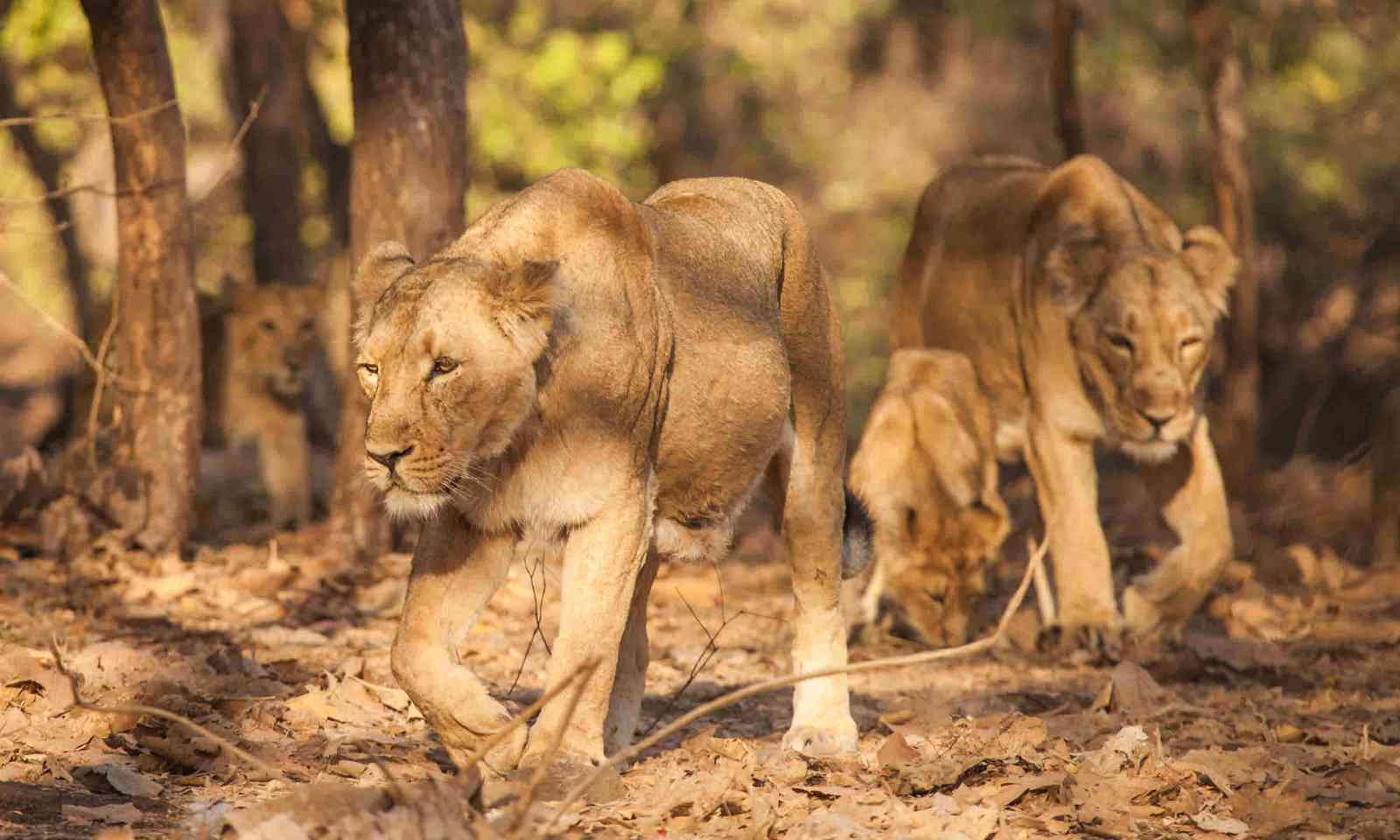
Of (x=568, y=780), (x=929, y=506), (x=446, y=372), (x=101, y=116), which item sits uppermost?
(x=101, y=116)

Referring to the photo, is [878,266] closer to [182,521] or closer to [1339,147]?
[1339,147]

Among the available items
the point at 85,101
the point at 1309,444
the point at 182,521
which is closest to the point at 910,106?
the point at 1309,444

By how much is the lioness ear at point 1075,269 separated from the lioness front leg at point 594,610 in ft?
13.2

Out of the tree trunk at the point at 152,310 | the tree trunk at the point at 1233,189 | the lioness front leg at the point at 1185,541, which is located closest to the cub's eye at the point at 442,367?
the tree trunk at the point at 152,310

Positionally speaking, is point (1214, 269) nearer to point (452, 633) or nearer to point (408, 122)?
point (408, 122)

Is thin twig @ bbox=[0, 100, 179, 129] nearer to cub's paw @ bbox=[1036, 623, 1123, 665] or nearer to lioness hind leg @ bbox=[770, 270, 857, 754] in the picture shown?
lioness hind leg @ bbox=[770, 270, 857, 754]

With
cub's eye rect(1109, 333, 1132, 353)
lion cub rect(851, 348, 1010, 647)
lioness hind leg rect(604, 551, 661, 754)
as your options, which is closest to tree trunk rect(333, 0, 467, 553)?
lion cub rect(851, 348, 1010, 647)

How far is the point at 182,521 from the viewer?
8.35 m

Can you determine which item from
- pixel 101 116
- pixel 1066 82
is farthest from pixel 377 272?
pixel 1066 82

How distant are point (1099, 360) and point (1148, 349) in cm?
26

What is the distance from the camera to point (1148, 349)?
8.05m

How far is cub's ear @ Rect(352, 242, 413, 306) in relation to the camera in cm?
475

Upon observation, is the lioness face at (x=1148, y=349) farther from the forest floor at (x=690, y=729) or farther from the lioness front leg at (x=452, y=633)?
the lioness front leg at (x=452, y=633)

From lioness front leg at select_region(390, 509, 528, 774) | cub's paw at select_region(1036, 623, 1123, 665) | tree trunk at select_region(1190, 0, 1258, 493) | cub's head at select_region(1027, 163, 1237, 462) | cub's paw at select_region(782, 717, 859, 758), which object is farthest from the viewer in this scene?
tree trunk at select_region(1190, 0, 1258, 493)
